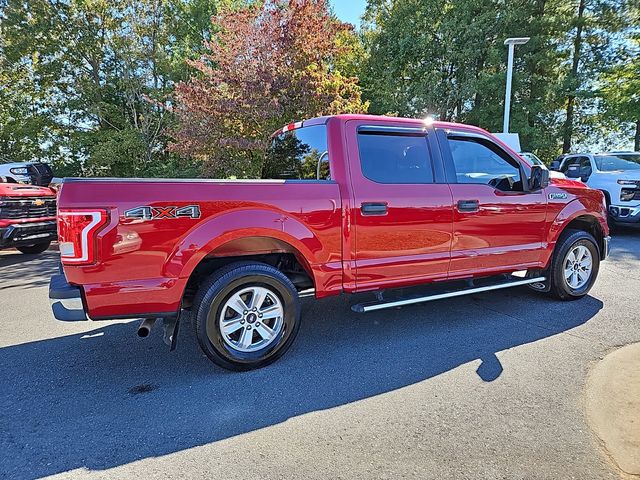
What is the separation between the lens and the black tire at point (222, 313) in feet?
10.0

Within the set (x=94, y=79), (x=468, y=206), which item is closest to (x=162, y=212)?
(x=468, y=206)

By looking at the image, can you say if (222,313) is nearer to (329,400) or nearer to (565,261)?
(329,400)

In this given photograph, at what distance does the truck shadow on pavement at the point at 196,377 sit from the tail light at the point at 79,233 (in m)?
1.04

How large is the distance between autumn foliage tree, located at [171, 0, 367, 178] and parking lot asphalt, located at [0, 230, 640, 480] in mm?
6384

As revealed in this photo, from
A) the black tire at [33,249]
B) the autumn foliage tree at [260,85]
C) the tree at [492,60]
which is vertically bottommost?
the black tire at [33,249]

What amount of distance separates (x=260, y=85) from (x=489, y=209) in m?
6.85

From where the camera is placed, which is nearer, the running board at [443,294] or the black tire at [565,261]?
the running board at [443,294]

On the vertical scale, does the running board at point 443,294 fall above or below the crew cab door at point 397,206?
below

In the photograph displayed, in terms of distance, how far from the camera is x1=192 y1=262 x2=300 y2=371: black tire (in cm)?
306

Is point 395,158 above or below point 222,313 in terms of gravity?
above

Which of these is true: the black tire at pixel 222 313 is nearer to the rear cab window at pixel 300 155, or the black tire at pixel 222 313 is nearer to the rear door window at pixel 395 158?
the rear cab window at pixel 300 155

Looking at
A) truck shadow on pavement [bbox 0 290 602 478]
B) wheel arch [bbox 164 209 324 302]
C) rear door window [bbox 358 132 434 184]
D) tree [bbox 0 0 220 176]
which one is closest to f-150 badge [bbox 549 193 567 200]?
truck shadow on pavement [bbox 0 290 602 478]

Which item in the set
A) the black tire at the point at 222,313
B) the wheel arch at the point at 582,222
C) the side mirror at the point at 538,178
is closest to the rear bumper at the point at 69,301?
the black tire at the point at 222,313

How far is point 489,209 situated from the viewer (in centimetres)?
409
